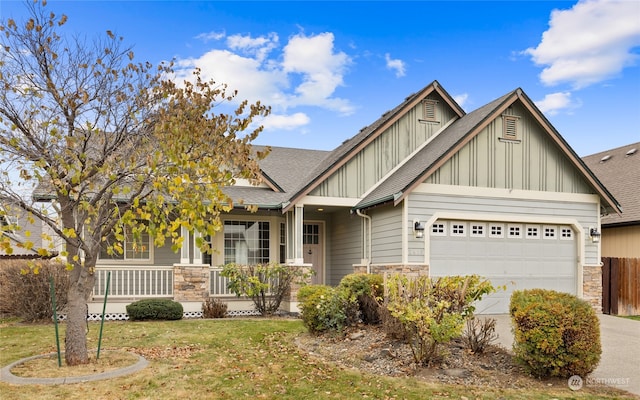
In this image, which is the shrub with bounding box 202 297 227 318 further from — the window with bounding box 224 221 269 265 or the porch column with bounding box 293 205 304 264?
the window with bounding box 224 221 269 265

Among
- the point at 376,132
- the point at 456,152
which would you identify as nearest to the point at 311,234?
the point at 376,132

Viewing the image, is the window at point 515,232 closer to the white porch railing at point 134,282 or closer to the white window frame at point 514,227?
the white window frame at point 514,227

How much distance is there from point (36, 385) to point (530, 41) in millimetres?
15423

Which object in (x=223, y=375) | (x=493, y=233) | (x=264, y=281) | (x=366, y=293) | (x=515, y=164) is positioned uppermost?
(x=515, y=164)

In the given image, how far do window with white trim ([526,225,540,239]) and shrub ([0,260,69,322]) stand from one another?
12.5 meters

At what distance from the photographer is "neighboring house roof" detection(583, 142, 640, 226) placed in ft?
61.7

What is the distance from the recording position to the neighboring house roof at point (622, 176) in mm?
18812

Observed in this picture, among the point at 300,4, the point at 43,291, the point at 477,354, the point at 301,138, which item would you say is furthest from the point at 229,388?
the point at 301,138

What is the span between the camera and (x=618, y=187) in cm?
2084

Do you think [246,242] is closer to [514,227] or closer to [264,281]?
[264,281]

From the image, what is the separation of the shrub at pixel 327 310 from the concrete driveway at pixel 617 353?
9.68ft

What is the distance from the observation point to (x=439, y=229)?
47.1ft

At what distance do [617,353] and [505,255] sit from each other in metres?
5.74

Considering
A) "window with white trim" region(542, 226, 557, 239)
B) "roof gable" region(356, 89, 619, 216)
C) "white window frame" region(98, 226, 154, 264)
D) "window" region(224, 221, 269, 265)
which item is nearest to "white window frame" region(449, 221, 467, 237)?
"roof gable" region(356, 89, 619, 216)
